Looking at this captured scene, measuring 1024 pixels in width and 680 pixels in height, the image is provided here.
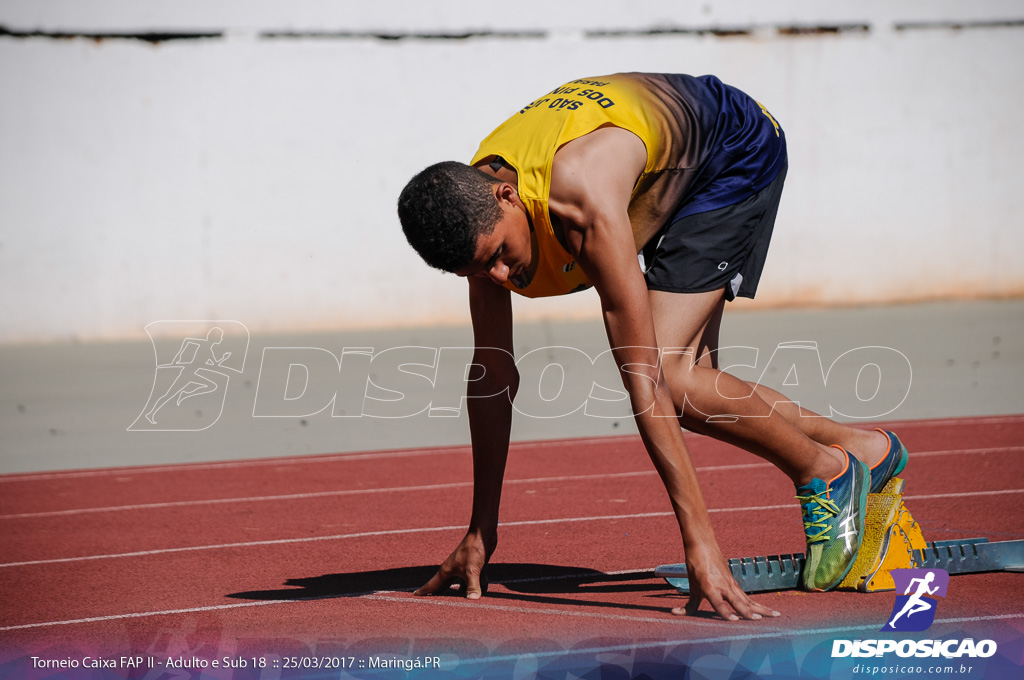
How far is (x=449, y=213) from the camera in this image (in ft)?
7.98

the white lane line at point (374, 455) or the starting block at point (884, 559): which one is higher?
the starting block at point (884, 559)

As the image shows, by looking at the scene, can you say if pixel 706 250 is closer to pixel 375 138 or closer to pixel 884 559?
pixel 884 559

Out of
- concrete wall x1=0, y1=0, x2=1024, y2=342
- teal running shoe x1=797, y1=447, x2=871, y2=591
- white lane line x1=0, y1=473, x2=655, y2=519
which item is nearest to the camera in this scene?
teal running shoe x1=797, y1=447, x2=871, y2=591

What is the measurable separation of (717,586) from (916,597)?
24.6 inches

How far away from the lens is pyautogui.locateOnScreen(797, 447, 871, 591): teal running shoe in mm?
2844

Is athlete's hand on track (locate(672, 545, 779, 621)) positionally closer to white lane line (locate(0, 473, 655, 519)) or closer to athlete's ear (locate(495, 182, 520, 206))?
athlete's ear (locate(495, 182, 520, 206))

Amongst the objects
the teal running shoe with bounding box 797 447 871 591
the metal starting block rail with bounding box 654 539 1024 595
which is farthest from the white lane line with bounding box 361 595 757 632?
the teal running shoe with bounding box 797 447 871 591

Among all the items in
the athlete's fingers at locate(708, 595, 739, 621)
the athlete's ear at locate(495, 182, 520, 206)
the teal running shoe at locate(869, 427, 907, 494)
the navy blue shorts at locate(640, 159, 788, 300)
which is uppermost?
the athlete's ear at locate(495, 182, 520, 206)

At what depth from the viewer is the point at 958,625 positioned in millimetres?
2578

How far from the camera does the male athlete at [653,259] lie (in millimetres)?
2475

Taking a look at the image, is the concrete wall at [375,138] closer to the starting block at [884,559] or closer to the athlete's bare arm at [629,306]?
the starting block at [884,559]

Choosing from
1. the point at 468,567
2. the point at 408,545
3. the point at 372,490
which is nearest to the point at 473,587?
the point at 468,567

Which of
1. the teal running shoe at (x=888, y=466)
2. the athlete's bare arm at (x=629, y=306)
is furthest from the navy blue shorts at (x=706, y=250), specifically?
the teal running shoe at (x=888, y=466)

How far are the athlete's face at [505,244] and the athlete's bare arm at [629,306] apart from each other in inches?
3.8
